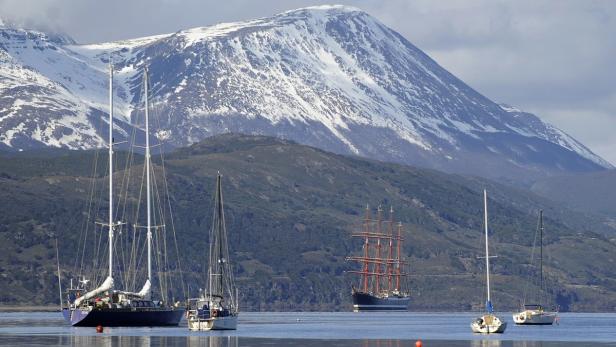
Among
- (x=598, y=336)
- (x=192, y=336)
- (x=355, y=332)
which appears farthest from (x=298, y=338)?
(x=598, y=336)

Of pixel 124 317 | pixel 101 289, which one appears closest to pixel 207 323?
pixel 124 317

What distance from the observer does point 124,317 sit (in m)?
180

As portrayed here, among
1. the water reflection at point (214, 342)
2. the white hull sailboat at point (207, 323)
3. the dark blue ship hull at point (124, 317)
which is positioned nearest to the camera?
the water reflection at point (214, 342)

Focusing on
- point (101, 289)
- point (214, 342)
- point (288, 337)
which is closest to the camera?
point (214, 342)

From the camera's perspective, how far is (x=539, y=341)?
16625 centimetres

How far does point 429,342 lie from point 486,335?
21.6 metres

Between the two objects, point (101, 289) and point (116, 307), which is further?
point (116, 307)

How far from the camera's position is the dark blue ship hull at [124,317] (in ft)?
587

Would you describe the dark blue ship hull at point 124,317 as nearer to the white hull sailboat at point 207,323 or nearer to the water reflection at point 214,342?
the white hull sailboat at point 207,323

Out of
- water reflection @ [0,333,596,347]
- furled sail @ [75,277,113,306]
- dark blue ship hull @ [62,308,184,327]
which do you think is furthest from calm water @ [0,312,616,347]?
furled sail @ [75,277,113,306]

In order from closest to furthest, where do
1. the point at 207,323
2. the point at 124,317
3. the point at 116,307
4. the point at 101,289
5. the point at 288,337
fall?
1. the point at 288,337
2. the point at 101,289
3. the point at 116,307
4. the point at 207,323
5. the point at 124,317

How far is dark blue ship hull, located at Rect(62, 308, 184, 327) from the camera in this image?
17900 cm

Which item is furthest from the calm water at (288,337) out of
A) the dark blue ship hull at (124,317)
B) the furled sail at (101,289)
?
the furled sail at (101,289)

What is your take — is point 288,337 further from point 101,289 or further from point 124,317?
point 101,289
